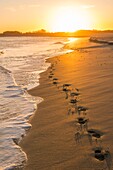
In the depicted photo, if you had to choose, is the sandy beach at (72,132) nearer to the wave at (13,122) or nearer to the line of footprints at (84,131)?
the line of footprints at (84,131)

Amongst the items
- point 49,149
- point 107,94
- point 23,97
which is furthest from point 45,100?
point 49,149

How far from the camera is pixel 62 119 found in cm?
570

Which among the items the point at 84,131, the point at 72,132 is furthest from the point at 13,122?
the point at 84,131

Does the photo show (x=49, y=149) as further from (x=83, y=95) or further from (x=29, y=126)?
(x=83, y=95)

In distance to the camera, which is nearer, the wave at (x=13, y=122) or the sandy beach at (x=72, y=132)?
the sandy beach at (x=72, y=132)

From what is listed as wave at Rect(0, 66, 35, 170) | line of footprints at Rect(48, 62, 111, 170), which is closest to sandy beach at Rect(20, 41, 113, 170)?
line of footprints at Rect(48, 62, 111, 170)

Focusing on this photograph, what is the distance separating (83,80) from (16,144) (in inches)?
223

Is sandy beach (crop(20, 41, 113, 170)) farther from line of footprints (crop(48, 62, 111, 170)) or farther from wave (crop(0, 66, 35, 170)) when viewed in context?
wave (crop(0, 66, 35, 170))

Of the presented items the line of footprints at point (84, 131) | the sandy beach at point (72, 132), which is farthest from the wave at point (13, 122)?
the line of footprints at point (84, 131)

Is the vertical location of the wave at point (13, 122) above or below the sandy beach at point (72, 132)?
below

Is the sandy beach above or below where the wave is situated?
above

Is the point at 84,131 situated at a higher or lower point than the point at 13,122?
higher

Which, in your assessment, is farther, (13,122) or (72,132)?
(13,122)

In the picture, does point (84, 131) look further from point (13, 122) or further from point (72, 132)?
point (13, 122)
